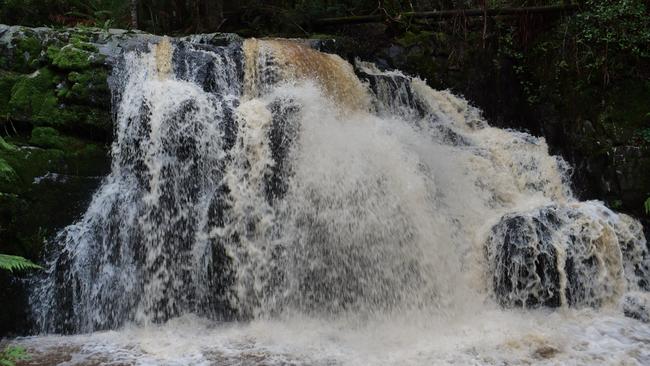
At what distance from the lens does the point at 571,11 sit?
9.92 m

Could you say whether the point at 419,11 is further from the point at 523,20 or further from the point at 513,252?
the point at 513,252

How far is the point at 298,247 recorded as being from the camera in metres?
6.17

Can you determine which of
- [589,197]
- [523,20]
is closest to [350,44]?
[523,20]

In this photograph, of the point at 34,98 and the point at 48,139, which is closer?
the point at 48,139

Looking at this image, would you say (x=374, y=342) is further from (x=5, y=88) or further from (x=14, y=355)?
(x=5, y=88)

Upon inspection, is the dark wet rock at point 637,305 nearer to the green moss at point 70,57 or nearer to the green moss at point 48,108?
the green moss at point 48,108

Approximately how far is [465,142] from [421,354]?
4724 millimetres

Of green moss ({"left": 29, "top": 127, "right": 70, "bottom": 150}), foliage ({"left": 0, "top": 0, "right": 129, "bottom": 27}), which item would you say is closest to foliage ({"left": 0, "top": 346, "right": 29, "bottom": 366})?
green moss ({"left": 29, "top": 127, "right": 70, "bottom": 150})

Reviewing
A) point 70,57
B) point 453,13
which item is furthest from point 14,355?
point 453,13

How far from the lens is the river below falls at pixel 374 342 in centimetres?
490

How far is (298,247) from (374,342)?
4.66 ft

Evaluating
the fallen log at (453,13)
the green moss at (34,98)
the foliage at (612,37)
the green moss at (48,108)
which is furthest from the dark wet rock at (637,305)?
the green moss at (34,98)

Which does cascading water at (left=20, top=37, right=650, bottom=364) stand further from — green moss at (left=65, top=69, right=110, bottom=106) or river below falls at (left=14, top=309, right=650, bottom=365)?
green moss at (left=65, top=69, right=110, bottom=106)

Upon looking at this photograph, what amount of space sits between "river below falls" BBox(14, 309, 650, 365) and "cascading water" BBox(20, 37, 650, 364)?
0.03 m
